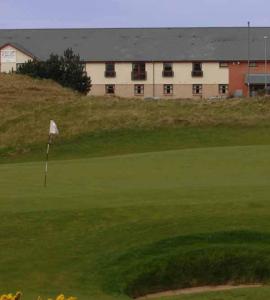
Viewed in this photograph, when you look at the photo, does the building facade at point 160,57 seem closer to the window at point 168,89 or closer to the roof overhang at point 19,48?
the roof overhang at point 19,48

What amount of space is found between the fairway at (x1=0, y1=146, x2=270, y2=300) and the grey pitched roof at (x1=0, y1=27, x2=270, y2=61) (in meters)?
83.0

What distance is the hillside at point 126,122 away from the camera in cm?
4134

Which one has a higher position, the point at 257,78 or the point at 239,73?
the point at 239,73

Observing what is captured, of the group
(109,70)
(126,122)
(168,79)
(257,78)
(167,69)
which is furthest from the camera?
(168,79)

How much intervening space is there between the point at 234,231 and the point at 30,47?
300 ft

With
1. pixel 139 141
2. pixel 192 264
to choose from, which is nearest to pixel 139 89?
pixel 139 141

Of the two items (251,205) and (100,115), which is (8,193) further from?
(100,115)

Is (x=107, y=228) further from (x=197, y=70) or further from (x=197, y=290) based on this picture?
(x=197, y=70)

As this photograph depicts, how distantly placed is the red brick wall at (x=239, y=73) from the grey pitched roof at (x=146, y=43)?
933 millimetres

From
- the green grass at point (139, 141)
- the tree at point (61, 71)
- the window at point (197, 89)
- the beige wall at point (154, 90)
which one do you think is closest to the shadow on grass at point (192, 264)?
the green grass at point (139, 141)

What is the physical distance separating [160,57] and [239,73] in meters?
9.22

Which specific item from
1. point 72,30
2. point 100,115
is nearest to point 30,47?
point 72,30

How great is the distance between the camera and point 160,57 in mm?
103250

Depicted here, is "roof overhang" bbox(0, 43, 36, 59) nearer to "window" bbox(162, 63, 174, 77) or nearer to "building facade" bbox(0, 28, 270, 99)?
"building facade" bbox(0, 28, 270, 99)
